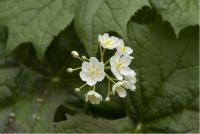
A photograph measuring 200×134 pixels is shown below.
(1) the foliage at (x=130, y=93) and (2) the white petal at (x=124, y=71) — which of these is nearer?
(2) the white petal at (x=124, y=71)

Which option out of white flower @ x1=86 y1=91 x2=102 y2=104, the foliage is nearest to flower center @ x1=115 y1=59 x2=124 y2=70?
white flower @ x1=86 y1=91 x2=102 y2=104

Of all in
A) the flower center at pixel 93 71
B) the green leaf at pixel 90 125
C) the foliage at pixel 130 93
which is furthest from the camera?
the foliage at pixel 130 93

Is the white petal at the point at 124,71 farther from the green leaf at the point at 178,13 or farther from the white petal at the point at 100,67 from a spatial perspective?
the green leaf at the point at 178,13

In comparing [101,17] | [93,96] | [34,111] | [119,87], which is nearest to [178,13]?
[101,17]

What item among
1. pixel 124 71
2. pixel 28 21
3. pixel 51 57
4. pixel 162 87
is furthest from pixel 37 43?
pixel 162 87

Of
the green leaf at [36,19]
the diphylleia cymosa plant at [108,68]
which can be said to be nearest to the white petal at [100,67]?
the diphylleia cymosa plant at [108,68]

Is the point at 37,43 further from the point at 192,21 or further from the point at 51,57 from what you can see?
the point at 192,21
